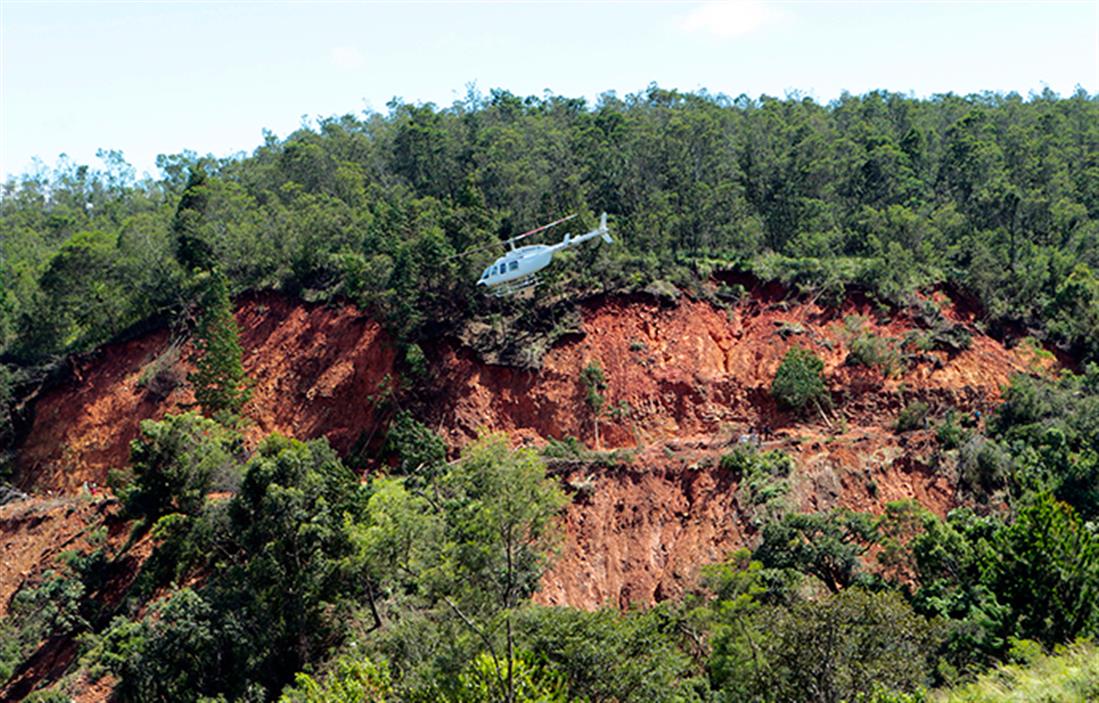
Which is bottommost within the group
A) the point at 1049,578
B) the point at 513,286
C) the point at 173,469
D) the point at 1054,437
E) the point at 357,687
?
the point at 1054,437

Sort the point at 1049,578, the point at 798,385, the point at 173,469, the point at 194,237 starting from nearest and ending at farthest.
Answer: the point at 1049,578 → the point at 173,469 → the point at 798,385 → the point at 194,237

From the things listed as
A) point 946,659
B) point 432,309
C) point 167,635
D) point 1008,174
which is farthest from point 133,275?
point 1008,174

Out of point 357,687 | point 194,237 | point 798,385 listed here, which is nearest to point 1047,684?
point 357,687

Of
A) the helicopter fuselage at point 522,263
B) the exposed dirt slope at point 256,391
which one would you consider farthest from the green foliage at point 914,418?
the exposed dirt slope at point 256,391

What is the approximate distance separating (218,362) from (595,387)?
16.5 m

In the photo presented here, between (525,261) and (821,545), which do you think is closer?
A: (821,545)

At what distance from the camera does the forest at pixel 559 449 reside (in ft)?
84.8

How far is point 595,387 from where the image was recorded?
4594cm

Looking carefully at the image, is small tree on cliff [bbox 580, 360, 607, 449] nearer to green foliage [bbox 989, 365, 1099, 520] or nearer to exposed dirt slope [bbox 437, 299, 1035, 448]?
exposed dirt slope [bbox 437, 299, 1035, 448]

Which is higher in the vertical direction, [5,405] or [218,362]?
[218,362]

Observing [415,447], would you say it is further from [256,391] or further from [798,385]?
[798,385]

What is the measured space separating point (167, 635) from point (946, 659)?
2263 cm

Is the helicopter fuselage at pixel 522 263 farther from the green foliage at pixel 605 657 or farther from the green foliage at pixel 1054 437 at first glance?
the green foliage at pixel 1054 437

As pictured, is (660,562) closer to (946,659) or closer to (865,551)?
(865,551)
